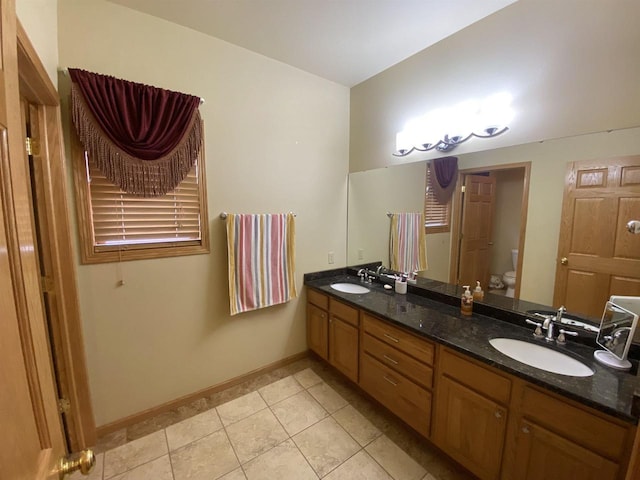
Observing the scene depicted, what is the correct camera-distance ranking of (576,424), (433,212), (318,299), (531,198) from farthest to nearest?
(318,299)
(433,212)
(531,198)
(576,424)

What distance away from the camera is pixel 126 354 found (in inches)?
74.6

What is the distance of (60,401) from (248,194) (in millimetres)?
1767

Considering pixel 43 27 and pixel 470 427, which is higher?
pixel 43 27

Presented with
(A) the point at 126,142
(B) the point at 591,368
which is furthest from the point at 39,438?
(B) the point at 591,368

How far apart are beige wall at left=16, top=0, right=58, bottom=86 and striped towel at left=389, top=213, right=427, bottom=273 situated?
7.96ft

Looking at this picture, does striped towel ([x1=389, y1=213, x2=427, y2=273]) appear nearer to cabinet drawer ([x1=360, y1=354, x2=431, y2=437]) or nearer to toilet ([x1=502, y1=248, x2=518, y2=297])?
toilet ([x1=502, y1=248, x2=518, y2=297])

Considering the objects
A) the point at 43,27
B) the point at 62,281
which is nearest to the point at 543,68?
the point at 43,27

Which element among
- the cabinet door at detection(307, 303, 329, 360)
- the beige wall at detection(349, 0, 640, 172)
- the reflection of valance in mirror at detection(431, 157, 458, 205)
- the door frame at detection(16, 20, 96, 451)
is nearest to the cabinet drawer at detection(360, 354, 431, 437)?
the cabinet door at detection(307, 303, 329, 360)

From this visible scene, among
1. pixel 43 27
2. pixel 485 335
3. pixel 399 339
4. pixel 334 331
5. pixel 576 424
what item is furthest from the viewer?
pixel 334 331

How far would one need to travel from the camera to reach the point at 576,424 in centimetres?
109

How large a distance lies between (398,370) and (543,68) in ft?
6.64

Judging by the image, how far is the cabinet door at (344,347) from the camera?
7.15 feet

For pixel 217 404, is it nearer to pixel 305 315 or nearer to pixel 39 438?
pixel 305 315

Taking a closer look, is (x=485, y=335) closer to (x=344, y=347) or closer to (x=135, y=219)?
(x=344, y=347)
